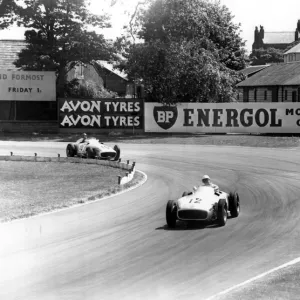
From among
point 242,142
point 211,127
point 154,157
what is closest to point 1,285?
point 154,157

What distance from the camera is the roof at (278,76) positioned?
73562mm

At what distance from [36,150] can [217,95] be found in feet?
60.2

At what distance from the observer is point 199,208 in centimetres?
1605

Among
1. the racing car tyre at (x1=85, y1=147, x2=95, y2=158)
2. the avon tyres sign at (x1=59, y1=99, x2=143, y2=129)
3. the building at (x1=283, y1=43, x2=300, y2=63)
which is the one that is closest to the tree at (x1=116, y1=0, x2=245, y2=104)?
the avon tyres sign at (x1=59, y1=99, x2=143, y2=129)

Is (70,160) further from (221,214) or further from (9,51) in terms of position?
(9,51)

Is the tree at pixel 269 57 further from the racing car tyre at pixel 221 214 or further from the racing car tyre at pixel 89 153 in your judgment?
the racing car tyre at pixel 221 214

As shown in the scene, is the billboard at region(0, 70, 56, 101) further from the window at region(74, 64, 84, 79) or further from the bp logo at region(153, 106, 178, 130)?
the window at region(74, 64, 84, 79)

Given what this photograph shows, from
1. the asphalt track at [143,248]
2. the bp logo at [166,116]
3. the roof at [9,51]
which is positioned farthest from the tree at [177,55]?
the asphalt track at [143,248]

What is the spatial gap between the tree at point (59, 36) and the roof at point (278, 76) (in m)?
24.6

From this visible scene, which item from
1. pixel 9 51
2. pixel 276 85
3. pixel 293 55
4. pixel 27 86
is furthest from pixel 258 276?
pixel 293 55

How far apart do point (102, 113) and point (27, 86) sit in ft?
27.7

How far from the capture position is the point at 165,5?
52094mm

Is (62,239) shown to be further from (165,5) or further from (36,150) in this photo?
(165,5)

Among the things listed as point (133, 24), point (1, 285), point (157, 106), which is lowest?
point (1, 285)
